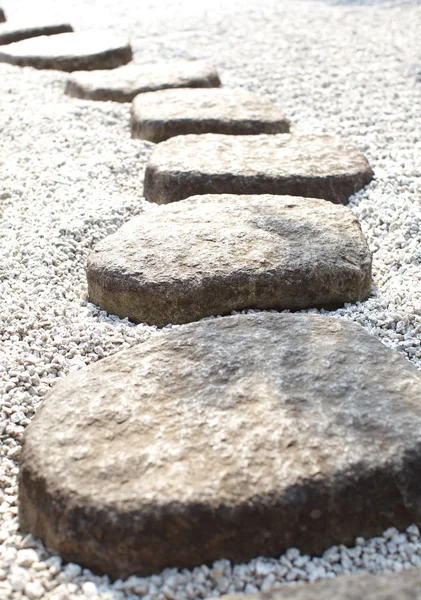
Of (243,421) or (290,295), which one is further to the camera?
(290,295)

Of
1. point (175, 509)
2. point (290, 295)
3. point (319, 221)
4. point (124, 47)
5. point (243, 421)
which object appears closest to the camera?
point (175, 509)

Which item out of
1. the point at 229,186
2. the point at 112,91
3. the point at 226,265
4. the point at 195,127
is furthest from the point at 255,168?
the point at 112,91

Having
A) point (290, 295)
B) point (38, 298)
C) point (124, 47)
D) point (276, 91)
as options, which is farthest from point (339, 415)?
point (124, 47)

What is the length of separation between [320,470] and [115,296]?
0.95 m

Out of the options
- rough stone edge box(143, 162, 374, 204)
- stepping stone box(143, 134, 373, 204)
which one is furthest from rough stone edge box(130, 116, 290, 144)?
rough stone edge box(143, 162, 374, 204)

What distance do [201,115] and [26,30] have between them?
2.25m

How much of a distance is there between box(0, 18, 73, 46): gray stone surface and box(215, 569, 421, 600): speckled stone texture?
457 centimetres

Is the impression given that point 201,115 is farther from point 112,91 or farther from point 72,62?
point 72,62

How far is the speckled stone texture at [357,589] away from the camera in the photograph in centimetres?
123

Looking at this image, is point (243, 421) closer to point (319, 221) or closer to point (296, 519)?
point (296, 519)

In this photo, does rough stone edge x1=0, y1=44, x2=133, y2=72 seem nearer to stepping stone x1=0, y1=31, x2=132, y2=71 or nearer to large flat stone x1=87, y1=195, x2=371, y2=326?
stepping stone x1=0, y1=31, x2=132, y2=71

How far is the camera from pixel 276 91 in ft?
13.8

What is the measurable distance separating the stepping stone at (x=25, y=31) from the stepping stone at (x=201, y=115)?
5.91 feet

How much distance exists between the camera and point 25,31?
16.8 ft
